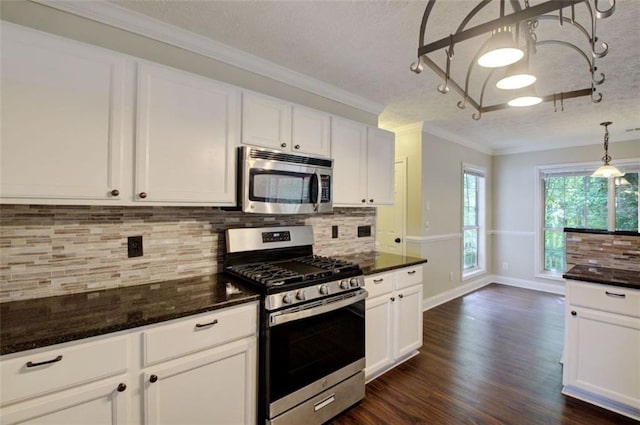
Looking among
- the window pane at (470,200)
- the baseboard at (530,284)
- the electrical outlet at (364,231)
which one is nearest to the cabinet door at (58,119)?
the electrical outlet at (364,231)

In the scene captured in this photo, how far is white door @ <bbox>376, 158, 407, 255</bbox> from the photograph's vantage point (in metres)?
4.34

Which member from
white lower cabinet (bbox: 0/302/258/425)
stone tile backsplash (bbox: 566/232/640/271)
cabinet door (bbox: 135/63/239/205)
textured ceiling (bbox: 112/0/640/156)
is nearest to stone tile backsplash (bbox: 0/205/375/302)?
cabinet door (bbox: 135/63/239/205)

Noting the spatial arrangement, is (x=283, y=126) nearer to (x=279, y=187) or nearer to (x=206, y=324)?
(x=279, y=187)

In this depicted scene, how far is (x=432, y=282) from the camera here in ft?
14.4

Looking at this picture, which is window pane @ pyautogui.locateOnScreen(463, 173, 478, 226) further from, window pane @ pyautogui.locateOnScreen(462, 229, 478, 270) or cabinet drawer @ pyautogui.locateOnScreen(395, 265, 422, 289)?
cabinet drawer @ pyautogui.locateOnScreen(395, 265, 422, 289)

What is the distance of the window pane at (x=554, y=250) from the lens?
17.0 feet

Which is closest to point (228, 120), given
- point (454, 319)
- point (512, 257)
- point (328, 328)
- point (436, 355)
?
point (328, 328)

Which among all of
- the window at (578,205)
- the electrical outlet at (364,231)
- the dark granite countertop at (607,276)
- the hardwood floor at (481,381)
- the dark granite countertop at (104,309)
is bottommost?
the hardwood floor at (481,381)

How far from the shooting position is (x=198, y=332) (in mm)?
1526

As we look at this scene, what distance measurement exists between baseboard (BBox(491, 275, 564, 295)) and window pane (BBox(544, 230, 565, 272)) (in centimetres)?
31

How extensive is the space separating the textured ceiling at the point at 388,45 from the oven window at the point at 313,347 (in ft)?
6.03

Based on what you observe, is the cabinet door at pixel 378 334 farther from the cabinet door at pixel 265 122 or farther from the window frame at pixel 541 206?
the window frame at pixel 541 206

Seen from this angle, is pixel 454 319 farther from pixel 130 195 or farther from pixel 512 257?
pixel 130 195

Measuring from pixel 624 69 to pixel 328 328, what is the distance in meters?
3.14
